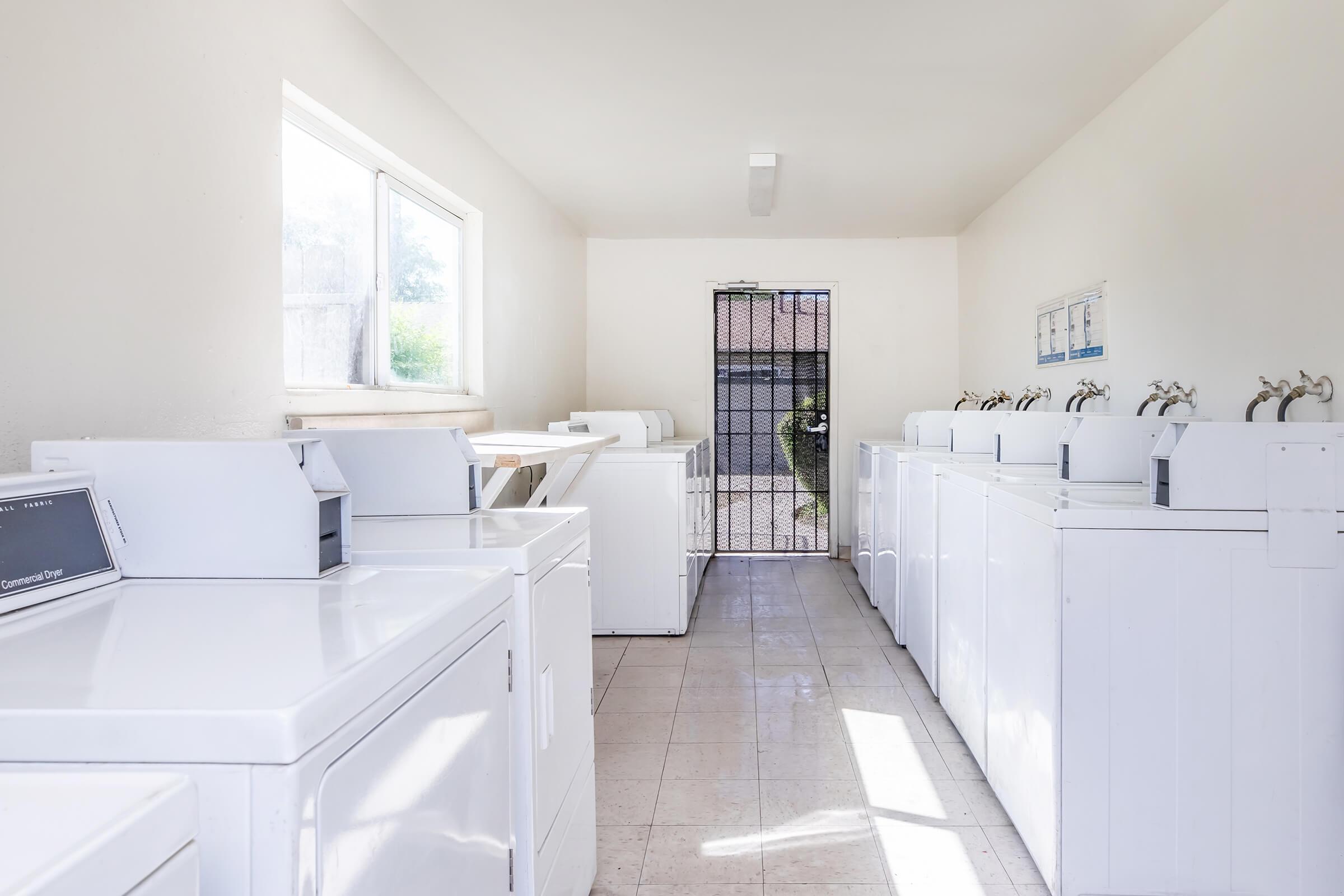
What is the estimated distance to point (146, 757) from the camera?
0.65 m

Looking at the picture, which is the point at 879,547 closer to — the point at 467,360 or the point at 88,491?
the point at 467,360

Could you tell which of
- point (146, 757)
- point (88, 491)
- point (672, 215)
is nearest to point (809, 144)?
point (672, 215)

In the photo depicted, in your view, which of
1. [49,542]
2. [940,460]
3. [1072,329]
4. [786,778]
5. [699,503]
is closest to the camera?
[49,542]

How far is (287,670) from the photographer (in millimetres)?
743

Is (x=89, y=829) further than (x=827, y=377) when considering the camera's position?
No

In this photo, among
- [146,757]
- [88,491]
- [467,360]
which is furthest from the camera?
[467,360]

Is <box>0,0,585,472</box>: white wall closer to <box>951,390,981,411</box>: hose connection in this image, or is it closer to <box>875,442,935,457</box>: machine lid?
<box>875,442,935,457</box>: machine lid

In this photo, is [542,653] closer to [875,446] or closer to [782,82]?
[782,82]

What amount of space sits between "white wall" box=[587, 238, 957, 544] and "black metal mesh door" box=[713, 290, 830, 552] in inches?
6.0

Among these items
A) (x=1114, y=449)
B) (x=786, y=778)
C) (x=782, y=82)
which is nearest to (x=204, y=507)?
(x=786, y=778)

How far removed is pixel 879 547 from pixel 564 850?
290cm

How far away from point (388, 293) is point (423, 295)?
35 centimetres

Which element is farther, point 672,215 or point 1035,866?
point 672,215

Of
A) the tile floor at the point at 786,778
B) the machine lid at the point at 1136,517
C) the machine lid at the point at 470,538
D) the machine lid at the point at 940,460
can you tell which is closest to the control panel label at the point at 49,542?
the machine lid at the point at 470,538
